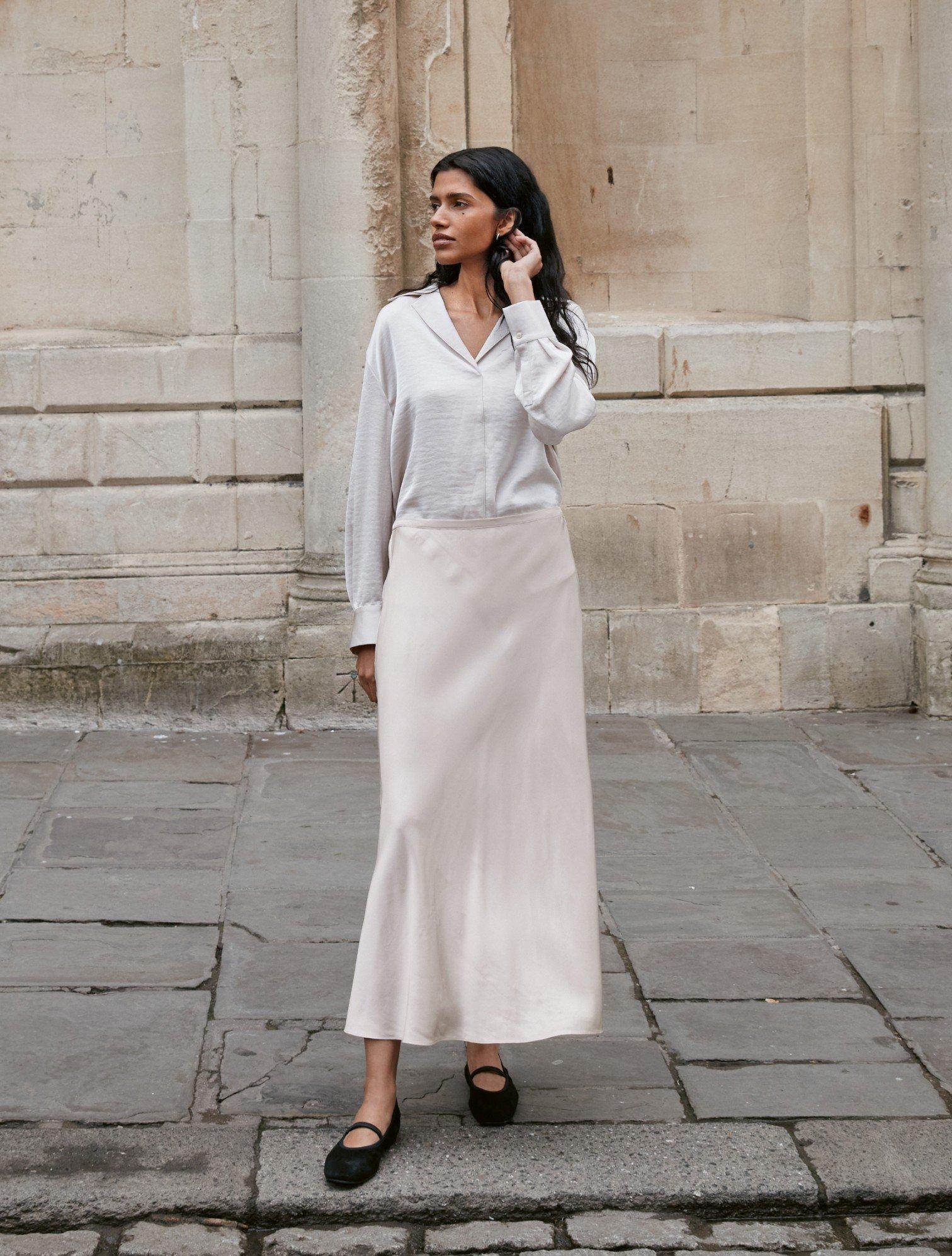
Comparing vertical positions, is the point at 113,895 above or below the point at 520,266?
below

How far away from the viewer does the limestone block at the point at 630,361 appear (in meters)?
7.03

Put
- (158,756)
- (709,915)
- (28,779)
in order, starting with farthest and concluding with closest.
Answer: (158,756)
(28,779)
(709,915)

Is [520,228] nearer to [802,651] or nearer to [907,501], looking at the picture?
[802,651]

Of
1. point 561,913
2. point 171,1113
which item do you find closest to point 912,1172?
point 561,913

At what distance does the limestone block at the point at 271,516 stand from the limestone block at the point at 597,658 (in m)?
1.34

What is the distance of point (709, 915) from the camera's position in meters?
4.35

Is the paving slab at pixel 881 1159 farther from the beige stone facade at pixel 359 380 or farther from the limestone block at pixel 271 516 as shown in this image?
the limestone block at pixel 271 516

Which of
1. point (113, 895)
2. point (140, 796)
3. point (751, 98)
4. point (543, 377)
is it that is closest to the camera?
point (543, 377)

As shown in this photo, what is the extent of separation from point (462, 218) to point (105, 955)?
2104 millimetres

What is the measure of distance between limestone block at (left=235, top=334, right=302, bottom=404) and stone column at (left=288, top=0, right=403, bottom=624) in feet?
0.46

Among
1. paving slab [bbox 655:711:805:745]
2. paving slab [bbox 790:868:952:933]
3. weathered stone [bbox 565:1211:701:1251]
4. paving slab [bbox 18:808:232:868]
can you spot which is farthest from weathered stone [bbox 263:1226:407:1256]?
paving slab [bbox 655:711:805:745]

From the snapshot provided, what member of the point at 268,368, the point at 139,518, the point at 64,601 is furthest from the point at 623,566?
the point at 64,601

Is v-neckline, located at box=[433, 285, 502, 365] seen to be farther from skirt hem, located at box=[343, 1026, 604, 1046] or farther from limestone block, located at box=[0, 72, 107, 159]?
limestone block, located at box=[0, 72, 107, 159]

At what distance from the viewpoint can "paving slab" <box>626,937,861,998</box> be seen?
3779mm
